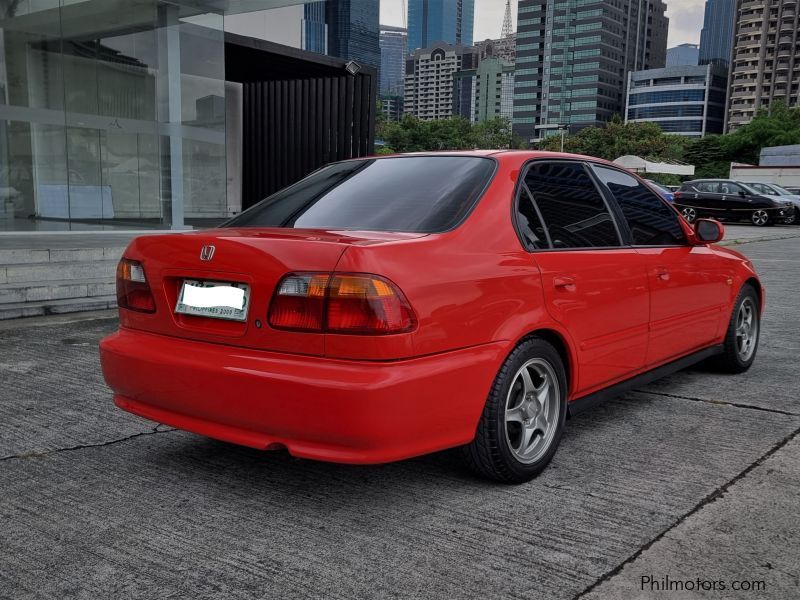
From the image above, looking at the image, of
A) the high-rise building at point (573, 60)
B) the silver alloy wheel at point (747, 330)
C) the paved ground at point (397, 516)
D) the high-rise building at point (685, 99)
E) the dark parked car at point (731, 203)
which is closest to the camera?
the paved ground at point (397, 516)

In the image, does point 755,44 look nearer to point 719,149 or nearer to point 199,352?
point 719,149

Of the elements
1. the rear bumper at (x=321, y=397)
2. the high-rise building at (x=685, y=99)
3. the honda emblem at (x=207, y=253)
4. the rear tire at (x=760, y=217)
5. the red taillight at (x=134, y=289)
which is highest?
the high-rise building at (x=685, y=99)

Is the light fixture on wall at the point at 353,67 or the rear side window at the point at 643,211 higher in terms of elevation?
the light fixture on wall at the point at 353,67

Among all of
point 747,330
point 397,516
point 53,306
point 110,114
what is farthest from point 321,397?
point 110,114

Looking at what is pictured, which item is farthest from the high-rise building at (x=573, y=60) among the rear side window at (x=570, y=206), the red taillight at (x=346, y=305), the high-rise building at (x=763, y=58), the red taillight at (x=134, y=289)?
the red taillight at (x=346, y=305)

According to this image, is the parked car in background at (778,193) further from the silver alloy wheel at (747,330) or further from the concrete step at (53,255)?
the concrete step at (53,255)

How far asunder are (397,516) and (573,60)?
171554 mm

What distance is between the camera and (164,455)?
3.59 meters

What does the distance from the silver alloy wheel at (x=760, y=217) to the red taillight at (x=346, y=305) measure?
89.5ft

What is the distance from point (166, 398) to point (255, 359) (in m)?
0.51

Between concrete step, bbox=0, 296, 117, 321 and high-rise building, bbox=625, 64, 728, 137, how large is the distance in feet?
485

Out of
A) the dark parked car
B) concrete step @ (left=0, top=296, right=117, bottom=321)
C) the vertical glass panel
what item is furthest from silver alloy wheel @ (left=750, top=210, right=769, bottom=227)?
concrete step @ (left=0, top=296, right=117, bottom=321)

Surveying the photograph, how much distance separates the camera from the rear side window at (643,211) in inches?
162

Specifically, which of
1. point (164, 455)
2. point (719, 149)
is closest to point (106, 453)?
point (164, 455)
